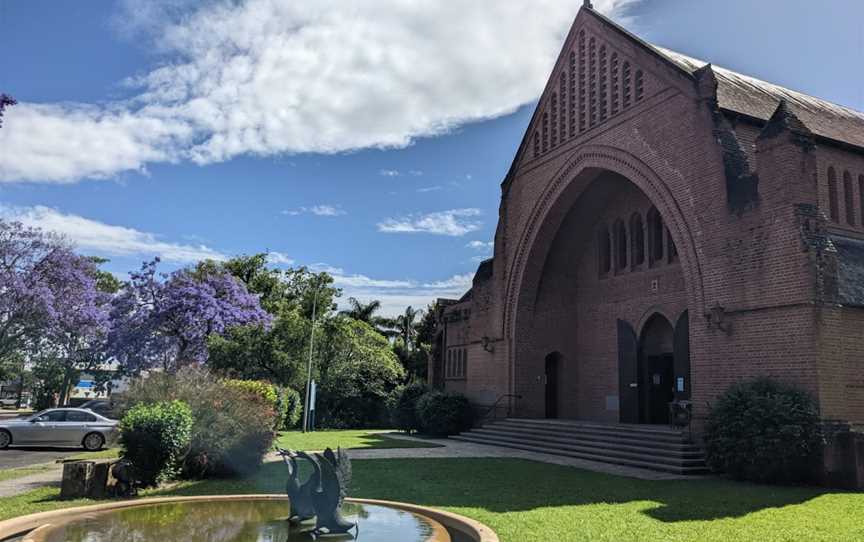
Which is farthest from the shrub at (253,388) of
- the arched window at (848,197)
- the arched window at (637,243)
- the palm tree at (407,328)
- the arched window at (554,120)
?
the palm tree at (407,328)

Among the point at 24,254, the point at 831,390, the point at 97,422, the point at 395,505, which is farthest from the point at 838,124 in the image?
the point at 24,254

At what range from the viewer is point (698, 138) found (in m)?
17.7

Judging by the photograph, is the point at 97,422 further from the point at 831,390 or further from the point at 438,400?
the point at 831,390

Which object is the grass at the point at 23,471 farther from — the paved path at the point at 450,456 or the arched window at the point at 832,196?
the arched window at the point at 832,196

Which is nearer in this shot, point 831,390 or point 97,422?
point 831,390

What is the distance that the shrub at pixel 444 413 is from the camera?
25672 millimetres

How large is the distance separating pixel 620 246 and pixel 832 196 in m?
7.38

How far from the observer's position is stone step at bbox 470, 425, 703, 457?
15883 mm

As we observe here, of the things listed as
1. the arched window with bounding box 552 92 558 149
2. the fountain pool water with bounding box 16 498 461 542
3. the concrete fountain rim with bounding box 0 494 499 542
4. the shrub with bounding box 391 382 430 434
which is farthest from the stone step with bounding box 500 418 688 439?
the fountain pool water with bounding box 16 498 461 542

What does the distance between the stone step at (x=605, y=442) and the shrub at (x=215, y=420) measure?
933 cm

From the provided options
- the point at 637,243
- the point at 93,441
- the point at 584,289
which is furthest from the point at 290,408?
the point at 637,243

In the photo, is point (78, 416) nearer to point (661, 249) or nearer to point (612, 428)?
point (612, 428)

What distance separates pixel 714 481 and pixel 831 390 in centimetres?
326

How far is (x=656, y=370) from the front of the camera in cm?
2216
